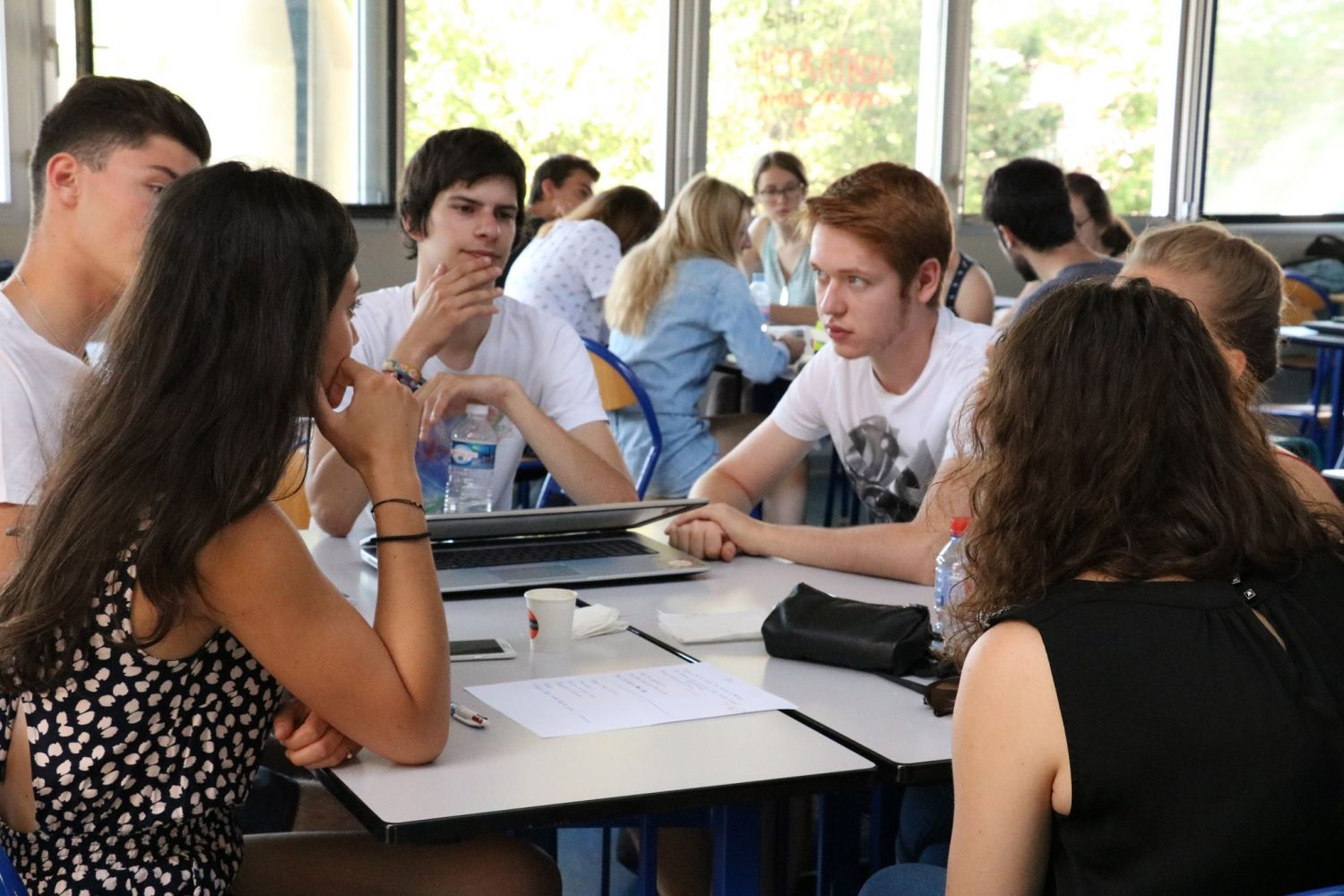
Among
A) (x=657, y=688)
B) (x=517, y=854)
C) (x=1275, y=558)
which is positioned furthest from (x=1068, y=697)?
(x=517, y=854)

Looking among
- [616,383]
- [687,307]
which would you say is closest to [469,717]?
[616,383]

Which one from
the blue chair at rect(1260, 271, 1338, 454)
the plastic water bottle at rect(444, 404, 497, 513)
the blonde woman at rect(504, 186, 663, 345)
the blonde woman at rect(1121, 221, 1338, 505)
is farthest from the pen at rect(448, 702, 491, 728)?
the blue chair at rect(1260, 271, 1338, 454)

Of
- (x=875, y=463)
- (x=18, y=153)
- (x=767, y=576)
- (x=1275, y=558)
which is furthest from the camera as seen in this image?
(x=18, y=153)

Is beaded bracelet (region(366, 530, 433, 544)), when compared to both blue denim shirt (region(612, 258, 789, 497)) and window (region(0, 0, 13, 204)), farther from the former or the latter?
window (region(0, 0, 13, 204))

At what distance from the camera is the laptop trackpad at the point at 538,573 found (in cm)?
202

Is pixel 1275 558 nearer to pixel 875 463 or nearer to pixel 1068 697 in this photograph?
pixel 1068 697

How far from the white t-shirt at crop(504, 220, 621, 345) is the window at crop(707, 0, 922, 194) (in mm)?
2029

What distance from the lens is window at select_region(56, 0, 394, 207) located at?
5367mm

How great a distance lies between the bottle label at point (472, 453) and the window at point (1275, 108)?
6.70 metres

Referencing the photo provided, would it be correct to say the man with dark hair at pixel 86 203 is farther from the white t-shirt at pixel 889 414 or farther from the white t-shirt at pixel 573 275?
the white t-shirt at pixel 573 275

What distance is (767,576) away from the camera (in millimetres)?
2145

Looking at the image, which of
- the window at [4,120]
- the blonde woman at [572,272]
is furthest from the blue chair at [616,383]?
the window at [4,120]

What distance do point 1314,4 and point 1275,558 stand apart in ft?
26.7

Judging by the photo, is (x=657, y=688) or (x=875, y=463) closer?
(x=657, y=688)
